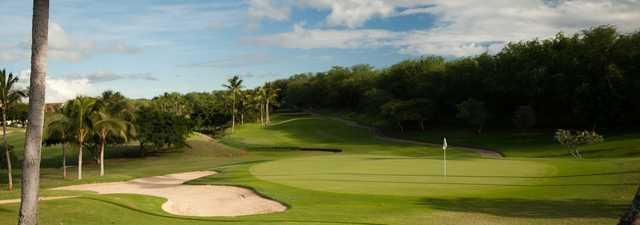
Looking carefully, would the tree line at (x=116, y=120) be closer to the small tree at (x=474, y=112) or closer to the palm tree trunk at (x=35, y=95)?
the palm tree trunk at (x=35, y=95)

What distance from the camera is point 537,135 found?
66500mm

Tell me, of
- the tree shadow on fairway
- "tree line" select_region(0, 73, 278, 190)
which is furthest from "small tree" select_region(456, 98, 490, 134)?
the tree shadow on fairway

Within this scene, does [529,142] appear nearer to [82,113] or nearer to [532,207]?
[532,207]

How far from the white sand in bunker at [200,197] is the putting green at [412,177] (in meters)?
3.01

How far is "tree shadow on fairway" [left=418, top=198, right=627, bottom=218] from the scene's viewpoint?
16547 millimetres

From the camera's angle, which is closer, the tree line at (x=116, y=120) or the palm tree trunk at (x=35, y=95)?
the palm tree trunk at (x=35, y=95)

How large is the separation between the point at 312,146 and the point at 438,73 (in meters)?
29.5

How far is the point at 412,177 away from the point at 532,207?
33.3ft

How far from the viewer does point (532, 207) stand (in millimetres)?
18203

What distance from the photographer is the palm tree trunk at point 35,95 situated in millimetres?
10625

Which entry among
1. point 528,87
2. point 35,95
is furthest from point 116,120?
point 528,87

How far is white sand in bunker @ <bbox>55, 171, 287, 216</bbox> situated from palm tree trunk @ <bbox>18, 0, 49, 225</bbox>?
33.3ft

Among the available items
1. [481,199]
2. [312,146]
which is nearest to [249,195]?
[481,199]

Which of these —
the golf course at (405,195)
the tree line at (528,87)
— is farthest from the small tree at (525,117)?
the golf course at (405,195)
